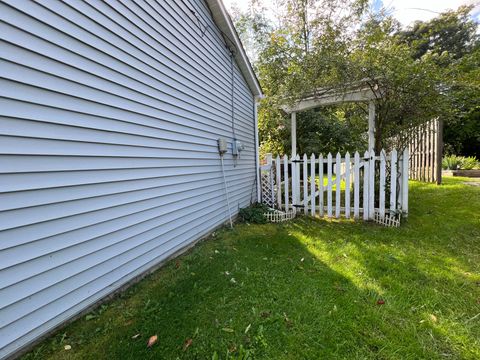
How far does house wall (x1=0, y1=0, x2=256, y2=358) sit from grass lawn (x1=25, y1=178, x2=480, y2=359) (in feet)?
1.03

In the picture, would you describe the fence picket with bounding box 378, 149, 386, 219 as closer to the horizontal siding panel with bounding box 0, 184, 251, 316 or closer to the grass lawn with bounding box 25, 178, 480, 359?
the grass lawn with bounding box 25, 178, 480, 359

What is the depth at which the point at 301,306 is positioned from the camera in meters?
2.06

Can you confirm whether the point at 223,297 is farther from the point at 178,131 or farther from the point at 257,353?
the point at 178,131

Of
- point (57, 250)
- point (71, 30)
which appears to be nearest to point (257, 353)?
point (57, 250)

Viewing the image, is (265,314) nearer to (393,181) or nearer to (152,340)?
(152,340)

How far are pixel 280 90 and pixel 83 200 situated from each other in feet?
15.1

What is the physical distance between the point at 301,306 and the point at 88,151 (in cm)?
228

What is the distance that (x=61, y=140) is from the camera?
5.94 feet

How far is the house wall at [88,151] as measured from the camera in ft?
5.06

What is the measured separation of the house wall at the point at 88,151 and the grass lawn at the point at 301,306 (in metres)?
0.32

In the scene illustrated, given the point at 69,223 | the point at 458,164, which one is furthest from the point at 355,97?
the point at 458,164

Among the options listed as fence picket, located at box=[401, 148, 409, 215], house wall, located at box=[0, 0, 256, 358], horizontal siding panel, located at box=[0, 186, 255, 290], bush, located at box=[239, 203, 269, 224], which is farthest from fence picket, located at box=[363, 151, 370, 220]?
horizontal siding panel, located at box=[0, 186, 255, 290]

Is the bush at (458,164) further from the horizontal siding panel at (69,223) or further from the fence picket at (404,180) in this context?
the horizontal siding panel at (69,223)

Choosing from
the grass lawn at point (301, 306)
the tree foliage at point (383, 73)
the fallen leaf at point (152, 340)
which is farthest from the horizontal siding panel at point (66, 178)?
the tree foliage at point (383, 73)
